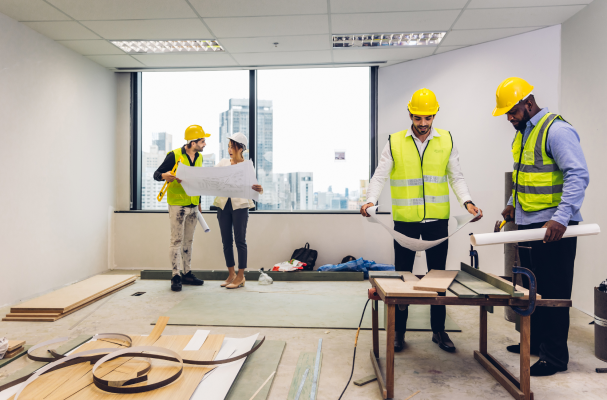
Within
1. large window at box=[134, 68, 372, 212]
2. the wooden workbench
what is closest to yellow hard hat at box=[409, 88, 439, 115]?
the wooden workbench

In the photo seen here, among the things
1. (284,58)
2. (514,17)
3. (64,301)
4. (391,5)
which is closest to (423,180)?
(391,5)

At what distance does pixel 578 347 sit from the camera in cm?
248

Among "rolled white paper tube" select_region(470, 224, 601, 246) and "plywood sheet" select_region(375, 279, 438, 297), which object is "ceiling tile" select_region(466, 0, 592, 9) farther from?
"plywood sheet" select_region(375, 279, 438, 297)

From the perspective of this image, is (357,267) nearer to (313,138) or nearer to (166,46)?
(313,138)

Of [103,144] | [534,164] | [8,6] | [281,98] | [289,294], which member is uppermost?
[8,6]

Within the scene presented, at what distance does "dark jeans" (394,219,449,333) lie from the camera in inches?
94.0

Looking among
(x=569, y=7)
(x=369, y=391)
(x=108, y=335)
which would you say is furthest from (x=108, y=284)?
(x=569, y=7)

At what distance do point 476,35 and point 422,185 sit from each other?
8.65ft

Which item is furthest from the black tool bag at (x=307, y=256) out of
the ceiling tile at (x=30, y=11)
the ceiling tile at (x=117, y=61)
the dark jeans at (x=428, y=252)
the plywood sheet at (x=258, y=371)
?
the ceiling tile at (x=30, y=11)

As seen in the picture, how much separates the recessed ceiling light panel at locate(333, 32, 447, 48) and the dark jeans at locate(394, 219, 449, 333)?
2.55 meters

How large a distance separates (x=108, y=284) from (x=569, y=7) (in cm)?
526

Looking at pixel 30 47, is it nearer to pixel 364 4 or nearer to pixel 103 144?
pixel 103 144

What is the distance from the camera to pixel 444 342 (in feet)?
8.06

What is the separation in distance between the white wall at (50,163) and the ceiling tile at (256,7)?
1.92 meters
